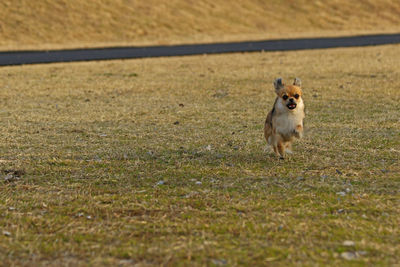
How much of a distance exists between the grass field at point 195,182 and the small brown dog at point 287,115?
59 centimetres

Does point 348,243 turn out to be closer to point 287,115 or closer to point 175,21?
point 287,115

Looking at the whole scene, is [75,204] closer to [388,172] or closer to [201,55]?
[388,172]

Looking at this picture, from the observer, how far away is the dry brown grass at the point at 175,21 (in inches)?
2167

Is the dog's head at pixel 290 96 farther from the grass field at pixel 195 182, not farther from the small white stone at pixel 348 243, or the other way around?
the small white stone at pixel 348 243

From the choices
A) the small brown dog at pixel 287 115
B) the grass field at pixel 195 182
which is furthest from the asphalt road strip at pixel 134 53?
the small brown dog at pixel 287 115

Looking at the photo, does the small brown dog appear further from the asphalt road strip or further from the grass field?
the asphalt road strip

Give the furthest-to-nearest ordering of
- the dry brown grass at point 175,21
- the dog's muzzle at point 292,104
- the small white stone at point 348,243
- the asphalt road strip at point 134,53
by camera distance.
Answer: the dry brown grass at point 175,21
the asphalt road strip at point 134,53
the dog's muzzle at point 292,104
the small white stone at point 348,243

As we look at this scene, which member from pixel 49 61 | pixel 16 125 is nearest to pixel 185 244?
pixel 16 125

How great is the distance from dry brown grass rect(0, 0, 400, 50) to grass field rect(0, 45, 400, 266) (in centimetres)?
3322

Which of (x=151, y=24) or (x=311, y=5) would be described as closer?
(x=151, y=24)

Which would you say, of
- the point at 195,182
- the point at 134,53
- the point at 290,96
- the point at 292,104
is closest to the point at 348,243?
the point at 195,182

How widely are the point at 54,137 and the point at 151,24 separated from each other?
52.3 meters

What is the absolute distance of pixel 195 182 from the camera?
362 inches

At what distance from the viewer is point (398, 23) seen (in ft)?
261
